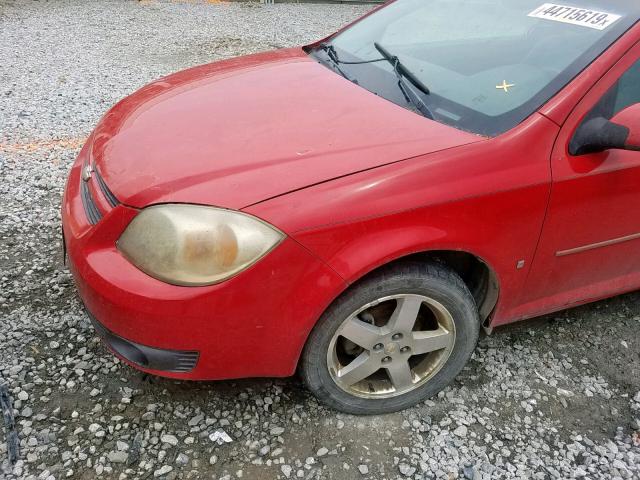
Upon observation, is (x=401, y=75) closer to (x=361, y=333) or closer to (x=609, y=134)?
(x=609, y=134)

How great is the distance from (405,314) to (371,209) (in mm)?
457

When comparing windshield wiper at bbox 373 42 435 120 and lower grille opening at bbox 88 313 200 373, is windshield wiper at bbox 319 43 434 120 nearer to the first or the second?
windshield wiper at bbox 373 42 435 120

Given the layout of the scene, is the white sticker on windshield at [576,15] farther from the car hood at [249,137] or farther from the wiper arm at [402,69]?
the car hood at [249,137]

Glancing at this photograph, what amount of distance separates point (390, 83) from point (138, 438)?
5.54 ft

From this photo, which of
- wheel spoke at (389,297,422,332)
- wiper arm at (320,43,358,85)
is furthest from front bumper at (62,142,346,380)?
wiper arm at (320,43,358,85)

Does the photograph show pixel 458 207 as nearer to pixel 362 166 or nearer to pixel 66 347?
pixel 362 166

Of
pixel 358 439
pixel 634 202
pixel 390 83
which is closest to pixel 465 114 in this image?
pixel 390 83

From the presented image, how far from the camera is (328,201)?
1.61m

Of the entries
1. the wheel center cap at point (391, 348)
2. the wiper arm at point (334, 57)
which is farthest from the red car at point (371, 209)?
the wiper arm at point (334, 57)

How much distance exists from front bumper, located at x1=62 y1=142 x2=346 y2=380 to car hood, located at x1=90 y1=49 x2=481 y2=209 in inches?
8.0

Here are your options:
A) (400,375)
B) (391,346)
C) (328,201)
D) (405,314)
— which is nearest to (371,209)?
(328,201)

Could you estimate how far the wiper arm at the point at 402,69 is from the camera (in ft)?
7.04

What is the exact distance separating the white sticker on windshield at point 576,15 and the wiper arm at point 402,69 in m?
0.57

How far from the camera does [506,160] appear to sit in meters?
1.76
